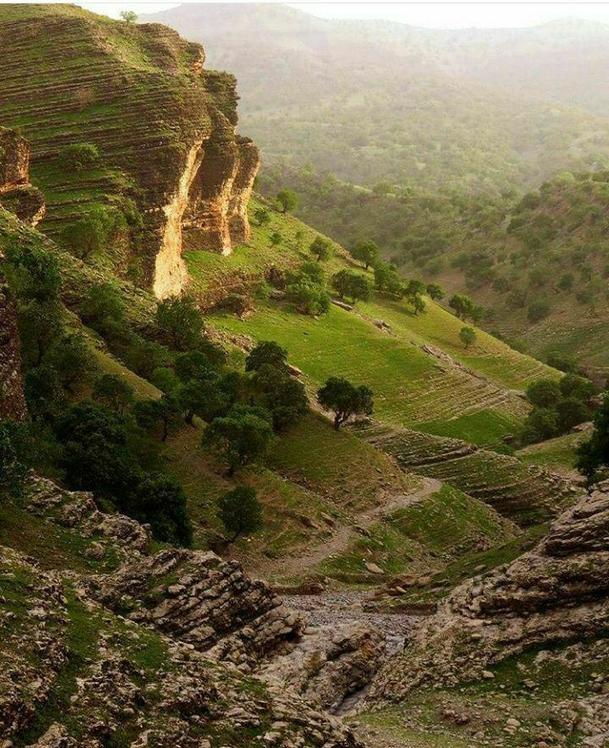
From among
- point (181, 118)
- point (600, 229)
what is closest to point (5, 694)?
point (181, 118)

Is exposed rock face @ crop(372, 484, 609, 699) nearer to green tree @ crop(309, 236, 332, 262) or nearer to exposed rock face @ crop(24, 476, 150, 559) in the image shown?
exposed rock face @ crop(24, 476, 150, 559)

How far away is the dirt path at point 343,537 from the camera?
125ft

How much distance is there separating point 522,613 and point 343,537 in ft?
66.6

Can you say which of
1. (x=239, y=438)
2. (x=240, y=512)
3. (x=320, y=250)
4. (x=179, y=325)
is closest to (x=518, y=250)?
(x=320, y=250)

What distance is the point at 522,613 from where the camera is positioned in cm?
2236

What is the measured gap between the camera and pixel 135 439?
131ft

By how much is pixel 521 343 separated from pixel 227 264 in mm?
44540

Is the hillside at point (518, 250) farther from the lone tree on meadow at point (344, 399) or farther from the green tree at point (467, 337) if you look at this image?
the lone tree on meadow at point (344, 399)

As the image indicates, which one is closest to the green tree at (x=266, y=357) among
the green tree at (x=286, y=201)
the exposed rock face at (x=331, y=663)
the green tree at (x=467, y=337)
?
the exposed rock face at (x=331, y=663)

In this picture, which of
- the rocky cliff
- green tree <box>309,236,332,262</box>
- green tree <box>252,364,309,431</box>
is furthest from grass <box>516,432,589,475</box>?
green tree <box>309,236,332,262</box>

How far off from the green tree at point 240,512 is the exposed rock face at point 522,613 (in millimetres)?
14389

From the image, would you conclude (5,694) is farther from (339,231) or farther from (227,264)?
(339,231)

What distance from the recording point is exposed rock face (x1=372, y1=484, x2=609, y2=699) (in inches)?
846

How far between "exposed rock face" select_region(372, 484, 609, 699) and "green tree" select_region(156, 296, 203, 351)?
36971 millimetres
